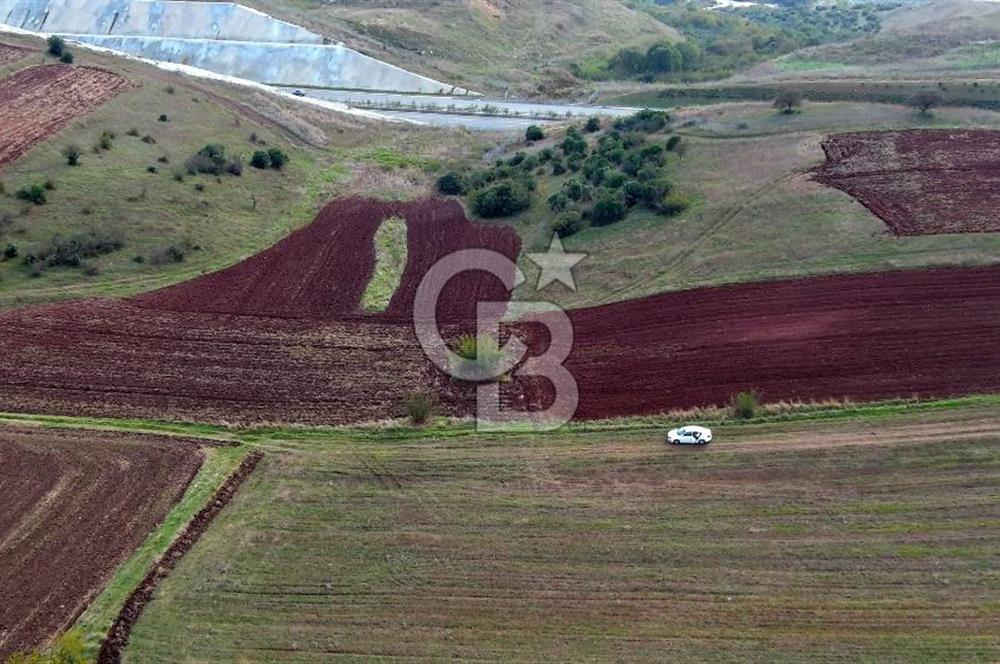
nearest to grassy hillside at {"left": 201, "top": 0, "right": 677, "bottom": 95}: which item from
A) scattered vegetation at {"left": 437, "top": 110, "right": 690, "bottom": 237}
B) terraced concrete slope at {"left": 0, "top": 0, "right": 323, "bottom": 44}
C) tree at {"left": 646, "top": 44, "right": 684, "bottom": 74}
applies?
terraced concrete slope at {"left": 0, "top": 0, "right": 323, "bottom": 44}

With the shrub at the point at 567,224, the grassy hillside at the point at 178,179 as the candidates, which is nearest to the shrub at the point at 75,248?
the grassy hillside at the point at 178,179

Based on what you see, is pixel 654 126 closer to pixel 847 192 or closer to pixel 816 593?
pixel 847 192

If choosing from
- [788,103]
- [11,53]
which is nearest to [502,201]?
[788,103]

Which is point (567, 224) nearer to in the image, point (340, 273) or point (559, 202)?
point (559, 202)

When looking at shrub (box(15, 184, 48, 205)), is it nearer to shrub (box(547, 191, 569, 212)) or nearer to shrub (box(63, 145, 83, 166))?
shrub (box(63, 145, 83, 166))

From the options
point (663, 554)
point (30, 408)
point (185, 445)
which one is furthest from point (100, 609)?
point (663, 554)

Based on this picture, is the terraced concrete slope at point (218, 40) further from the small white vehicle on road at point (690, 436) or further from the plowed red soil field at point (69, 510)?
the small white vehicle on road at point (690, 436)
